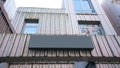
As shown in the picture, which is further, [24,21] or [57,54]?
[24,21]

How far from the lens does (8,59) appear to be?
4969 mm

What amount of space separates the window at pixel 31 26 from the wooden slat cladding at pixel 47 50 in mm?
6976

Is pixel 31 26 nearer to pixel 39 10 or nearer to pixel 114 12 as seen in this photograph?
pixel 39 10

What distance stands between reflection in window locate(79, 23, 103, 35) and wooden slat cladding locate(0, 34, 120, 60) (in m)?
6.67

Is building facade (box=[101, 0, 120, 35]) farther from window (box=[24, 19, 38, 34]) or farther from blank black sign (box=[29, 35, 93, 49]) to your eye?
blank black sign (box=[29, 35, 93, 49])

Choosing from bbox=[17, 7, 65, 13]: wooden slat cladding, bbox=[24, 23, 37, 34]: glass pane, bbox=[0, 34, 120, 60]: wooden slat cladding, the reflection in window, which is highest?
bbox=[17, 7, 65, 13]: wooden slat cladding

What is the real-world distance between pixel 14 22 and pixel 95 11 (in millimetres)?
6965

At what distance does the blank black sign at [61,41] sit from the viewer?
5.48 m

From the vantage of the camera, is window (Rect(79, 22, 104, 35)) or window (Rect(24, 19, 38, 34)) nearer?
window (Rect(79, 22, 104, 35))

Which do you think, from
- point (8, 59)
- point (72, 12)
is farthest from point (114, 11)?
point (8, 59)

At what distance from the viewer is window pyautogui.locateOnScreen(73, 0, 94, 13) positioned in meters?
14.2

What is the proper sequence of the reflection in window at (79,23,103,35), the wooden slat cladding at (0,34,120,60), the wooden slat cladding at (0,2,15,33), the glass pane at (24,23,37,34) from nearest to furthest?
the wooden slat cladding at (0,34,120,60), the wooden slat cladding at (0,2,15,33), the reflection in window at (79,23,103,35), the glass pane at (24,23,37,34)

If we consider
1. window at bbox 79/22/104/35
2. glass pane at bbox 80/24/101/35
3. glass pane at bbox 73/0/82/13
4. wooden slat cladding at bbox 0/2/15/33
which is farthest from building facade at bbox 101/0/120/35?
wooden slat cladding at bbox 0/2/15/33

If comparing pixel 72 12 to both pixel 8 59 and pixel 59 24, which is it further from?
pixel 8 59
